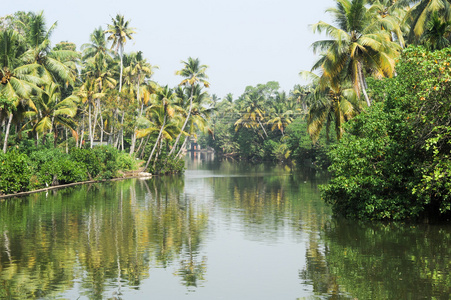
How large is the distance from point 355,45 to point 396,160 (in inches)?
339

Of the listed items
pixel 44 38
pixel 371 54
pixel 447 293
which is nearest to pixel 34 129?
pixel 44 38

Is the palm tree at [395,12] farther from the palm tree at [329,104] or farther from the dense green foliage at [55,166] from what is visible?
the dense green foliage at [55,166]

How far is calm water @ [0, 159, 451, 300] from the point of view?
12344mm

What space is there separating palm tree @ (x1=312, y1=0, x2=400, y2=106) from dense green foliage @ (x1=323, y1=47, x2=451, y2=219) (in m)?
4.12

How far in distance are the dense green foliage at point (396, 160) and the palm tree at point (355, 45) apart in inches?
162

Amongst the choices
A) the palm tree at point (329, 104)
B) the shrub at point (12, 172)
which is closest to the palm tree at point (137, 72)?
the shrub at point (12, 172)

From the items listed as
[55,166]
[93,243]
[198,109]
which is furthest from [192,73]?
[93,243]

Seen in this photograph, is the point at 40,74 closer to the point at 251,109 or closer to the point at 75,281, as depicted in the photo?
the point at 75,281

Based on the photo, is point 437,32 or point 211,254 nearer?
point 211,254

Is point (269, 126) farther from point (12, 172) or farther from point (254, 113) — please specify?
point (12, 172)

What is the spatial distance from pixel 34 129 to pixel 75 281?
32.8m

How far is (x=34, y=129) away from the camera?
141ft

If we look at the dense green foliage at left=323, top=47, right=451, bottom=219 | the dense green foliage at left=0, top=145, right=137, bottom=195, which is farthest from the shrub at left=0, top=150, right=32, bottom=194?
the dense green foliage at left=323, top=47, right=451, bottom=219

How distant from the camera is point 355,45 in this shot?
27.9 m
